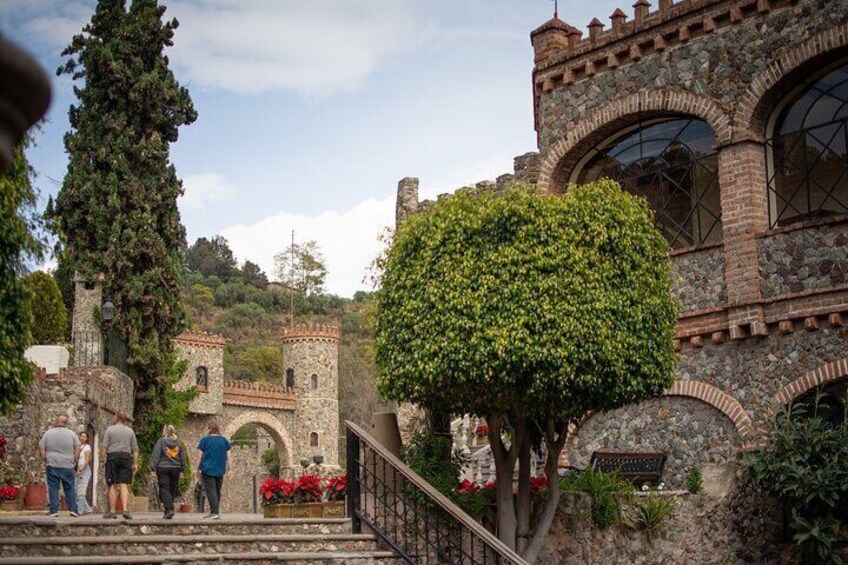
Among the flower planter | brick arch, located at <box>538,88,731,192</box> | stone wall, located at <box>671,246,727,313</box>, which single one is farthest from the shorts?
brick arch, located at <box>538,88,731,192</box>

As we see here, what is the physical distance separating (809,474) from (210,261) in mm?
87660

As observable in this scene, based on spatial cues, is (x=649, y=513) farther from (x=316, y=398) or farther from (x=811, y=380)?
(x=316, y=398)

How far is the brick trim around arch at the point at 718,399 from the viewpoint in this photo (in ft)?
58.2

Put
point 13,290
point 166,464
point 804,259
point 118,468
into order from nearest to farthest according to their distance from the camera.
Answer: point 13,290, point 166,464, point 118,468, point 804,259

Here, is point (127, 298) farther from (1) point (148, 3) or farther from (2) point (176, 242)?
(1) point (148, 3)

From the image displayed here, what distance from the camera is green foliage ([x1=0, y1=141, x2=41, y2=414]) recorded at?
11938 mm

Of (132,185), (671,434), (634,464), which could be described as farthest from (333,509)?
(132,185)

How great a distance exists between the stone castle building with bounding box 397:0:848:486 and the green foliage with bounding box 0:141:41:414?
920 cm

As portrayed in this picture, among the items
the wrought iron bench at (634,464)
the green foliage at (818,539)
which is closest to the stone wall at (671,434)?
the wrought iron bench at (634,464)

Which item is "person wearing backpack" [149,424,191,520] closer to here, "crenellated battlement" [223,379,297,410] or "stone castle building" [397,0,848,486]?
"stone castle building" [397,0,848,486]

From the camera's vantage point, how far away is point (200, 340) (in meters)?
56.8

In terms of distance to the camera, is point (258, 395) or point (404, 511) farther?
point (258, 395)

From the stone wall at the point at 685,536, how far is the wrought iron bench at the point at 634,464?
209cm

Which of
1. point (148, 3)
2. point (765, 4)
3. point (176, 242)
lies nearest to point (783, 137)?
point (765, 4)
